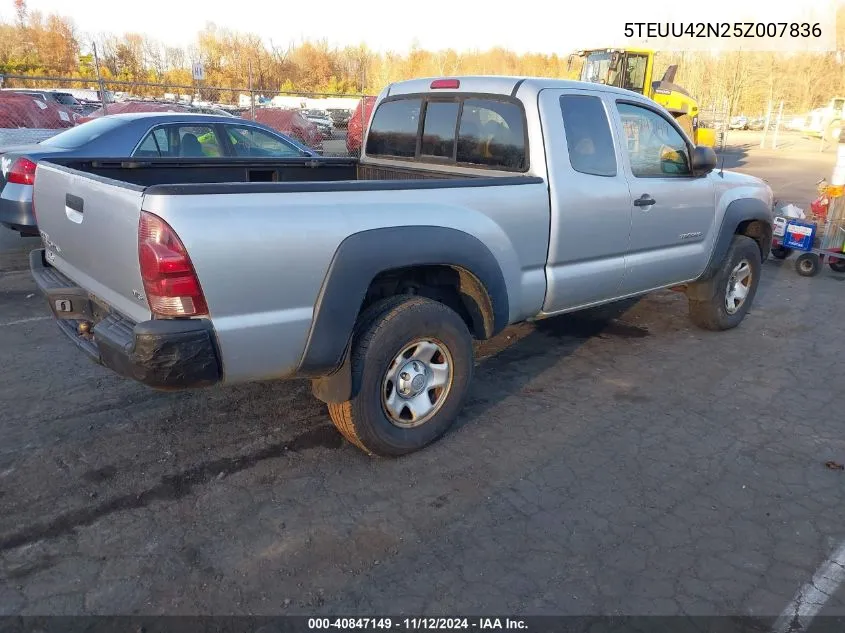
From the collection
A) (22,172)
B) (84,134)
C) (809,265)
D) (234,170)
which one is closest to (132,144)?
(84,134)

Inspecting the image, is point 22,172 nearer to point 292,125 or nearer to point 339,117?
point 292,125

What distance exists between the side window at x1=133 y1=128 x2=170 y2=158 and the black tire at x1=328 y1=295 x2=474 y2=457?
508 cm

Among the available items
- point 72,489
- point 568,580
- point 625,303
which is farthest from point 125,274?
point 625,303

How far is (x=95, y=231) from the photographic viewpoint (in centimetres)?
291

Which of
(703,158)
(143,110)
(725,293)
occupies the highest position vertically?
(143,110)

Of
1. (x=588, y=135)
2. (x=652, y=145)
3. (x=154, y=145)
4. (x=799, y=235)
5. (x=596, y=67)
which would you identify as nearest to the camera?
(x=588, y=135)

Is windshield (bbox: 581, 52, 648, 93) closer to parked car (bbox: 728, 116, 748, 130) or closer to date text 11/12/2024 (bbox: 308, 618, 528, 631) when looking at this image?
date text 11/12/2024 (bbox: 308, 618, 528, 631)

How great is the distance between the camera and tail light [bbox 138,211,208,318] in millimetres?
2484

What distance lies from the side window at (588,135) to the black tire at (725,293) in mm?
1862

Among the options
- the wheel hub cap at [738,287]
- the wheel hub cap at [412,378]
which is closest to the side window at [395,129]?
the wheel hub cap at [412,378]

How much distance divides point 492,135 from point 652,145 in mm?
1366

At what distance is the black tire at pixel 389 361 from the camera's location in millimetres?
3176

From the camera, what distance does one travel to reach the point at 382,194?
10.0 ft

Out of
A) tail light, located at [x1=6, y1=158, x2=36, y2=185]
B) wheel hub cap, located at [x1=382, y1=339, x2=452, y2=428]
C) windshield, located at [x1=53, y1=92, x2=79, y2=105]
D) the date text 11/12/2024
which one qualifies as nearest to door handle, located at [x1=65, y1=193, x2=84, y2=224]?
wheel hub cap, located at [x1=382, y1=339, x2=452, y2=428]
